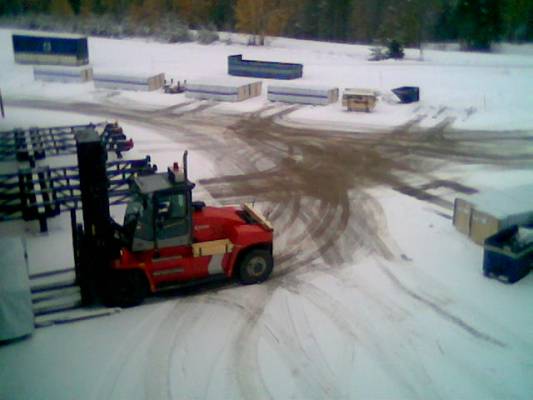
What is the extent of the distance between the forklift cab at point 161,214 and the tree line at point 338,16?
37.0m

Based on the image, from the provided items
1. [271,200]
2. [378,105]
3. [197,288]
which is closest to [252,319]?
[197,288]

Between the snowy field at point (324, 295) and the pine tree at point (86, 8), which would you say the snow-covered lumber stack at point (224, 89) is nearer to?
the snowy field at point (324, 295)

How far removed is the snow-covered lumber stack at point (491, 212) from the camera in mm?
13711

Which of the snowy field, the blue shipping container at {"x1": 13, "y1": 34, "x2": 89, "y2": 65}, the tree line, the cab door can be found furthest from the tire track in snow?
the tree line

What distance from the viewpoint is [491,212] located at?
1388cm

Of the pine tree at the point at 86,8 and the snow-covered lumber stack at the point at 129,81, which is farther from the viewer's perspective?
the pine tree at the point at 86,8

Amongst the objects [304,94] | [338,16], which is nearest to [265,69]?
[304,94]

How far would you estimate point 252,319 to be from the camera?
1091 cm

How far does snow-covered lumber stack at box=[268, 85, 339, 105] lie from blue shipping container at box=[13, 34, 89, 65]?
51.5 ft

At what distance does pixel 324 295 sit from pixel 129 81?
25037 mm

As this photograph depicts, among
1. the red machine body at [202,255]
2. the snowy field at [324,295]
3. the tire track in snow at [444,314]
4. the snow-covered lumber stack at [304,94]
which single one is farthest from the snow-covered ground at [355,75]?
the red machine body at [202,255]

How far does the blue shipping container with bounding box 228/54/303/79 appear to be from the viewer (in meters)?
35.8

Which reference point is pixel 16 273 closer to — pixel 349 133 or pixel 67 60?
pixel 349 133

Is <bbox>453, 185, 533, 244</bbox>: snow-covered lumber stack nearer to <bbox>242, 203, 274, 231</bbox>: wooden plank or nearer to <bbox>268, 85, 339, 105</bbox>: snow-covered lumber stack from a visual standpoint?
<bbox>242, 203, 274, 231</bbox>: wooden plank
